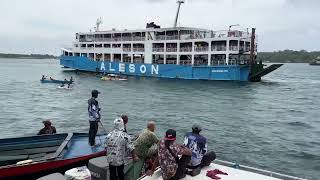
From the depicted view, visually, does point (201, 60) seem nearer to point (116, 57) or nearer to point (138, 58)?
point (138, 58)

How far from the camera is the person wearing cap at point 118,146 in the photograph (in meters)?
7.51

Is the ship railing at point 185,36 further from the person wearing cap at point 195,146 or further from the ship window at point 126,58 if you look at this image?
the person wearing cap at point 195,146

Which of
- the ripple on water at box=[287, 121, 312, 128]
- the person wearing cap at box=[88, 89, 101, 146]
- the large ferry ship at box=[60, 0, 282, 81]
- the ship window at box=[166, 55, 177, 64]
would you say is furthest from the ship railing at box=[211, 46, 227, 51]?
the person wearing cap at box=[88, 89, 101, 146]

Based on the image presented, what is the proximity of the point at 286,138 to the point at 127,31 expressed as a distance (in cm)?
4675

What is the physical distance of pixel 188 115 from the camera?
91.6 feet

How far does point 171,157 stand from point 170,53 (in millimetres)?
50819

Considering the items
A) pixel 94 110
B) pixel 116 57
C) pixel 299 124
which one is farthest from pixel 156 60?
pixel 94 110

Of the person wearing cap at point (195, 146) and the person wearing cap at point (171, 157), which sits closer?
the person wearing cap at point (171, 157)

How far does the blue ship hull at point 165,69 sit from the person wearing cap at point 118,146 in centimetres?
4392

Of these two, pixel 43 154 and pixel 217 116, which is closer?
pixel 43 154

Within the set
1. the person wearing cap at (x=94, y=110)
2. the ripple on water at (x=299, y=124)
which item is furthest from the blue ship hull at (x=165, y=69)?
the person wearing cap at (x=94, y=110)

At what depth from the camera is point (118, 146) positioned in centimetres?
750

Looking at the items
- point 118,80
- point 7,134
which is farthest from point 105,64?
point 7,134

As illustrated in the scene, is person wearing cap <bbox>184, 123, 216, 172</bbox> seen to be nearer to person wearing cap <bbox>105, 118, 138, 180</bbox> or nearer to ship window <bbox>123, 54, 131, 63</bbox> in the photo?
person wearing cap <bbox>105, 118, 138, 180</bbox>
